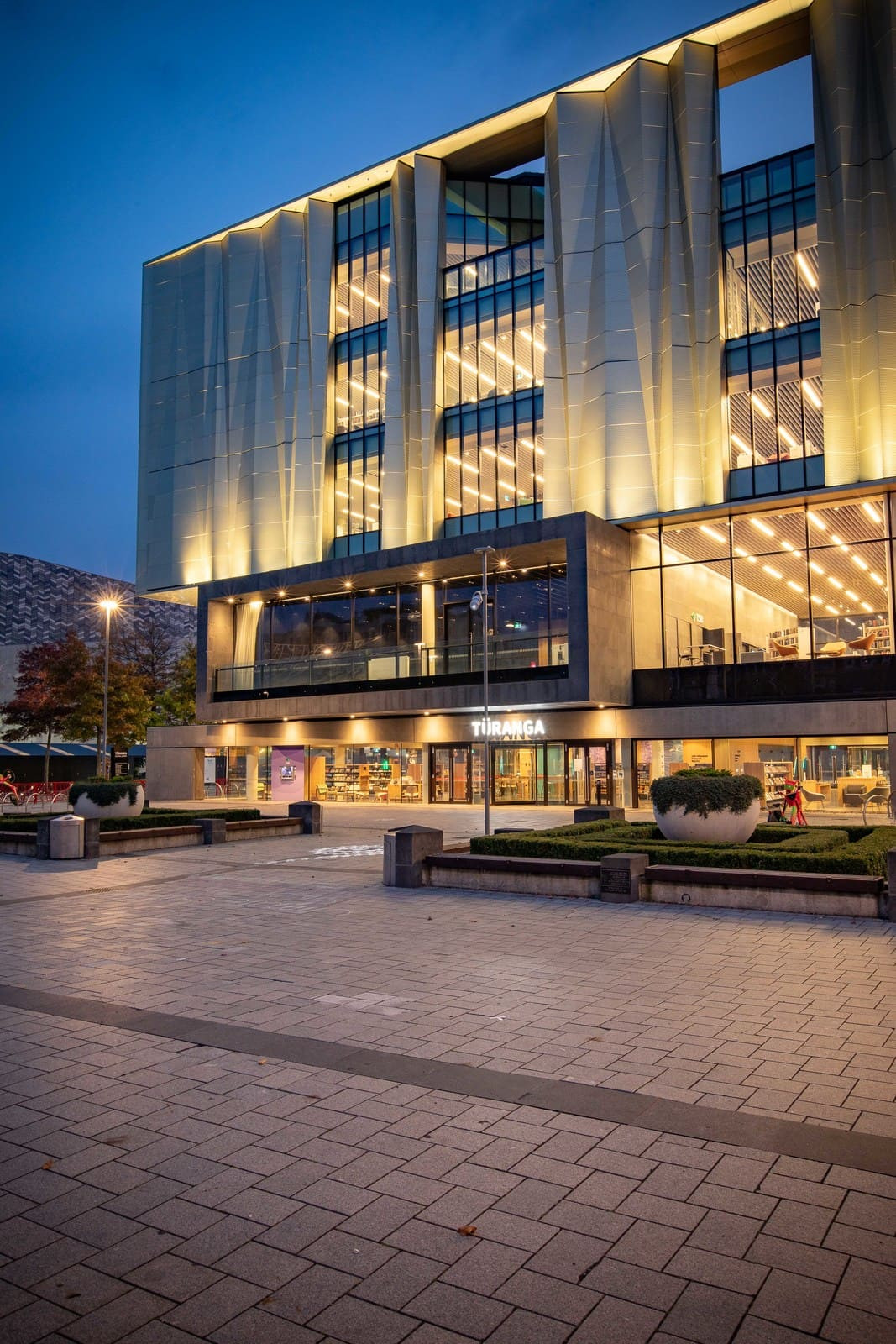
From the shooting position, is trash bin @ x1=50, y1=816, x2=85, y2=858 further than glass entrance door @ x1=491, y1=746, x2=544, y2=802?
No

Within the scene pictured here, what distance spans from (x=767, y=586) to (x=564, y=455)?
35.4 ft

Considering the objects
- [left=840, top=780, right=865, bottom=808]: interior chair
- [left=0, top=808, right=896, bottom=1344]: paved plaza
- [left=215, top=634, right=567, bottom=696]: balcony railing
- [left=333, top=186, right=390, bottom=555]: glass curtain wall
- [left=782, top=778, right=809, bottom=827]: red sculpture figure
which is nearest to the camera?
[left=0, top=808, right=896, bottom=1344]: paved plaza

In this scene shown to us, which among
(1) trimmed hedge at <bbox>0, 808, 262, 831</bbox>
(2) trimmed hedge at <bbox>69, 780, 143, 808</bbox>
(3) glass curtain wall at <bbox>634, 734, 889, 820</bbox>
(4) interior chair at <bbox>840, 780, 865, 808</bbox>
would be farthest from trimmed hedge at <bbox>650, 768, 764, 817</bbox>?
(4) interior chair at <bbox>840, 780, 865, 808</bbox>

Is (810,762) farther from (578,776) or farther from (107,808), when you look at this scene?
(107,808)

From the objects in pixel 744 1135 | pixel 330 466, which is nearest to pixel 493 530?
pixel 330 466

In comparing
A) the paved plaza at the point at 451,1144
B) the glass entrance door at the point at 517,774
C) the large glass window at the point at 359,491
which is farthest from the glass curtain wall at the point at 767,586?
the paved plaza at the point at 451,1144

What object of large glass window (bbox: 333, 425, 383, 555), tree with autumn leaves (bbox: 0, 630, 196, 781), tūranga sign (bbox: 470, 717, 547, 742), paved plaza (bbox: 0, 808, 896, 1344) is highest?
large glass window (bbox: 333, 425, 383, 555)

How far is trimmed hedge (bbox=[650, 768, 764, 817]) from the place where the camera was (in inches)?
693

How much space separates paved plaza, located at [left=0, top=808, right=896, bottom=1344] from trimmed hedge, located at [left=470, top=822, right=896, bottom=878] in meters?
2.91

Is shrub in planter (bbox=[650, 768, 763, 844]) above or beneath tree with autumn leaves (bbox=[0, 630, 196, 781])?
beneath

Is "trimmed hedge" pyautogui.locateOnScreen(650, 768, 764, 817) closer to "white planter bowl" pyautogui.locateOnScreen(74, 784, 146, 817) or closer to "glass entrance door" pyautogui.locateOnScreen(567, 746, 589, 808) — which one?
"white planter bowl" pyautogui.locateOnScreen(74, 784, 146, 817)

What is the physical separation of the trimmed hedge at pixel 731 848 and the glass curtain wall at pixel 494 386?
27.3m

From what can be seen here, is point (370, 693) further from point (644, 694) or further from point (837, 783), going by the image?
point (837, 783)

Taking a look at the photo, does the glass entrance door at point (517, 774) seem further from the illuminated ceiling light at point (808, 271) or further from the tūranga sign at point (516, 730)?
the illuminated ceiling light at point (808, 271)
